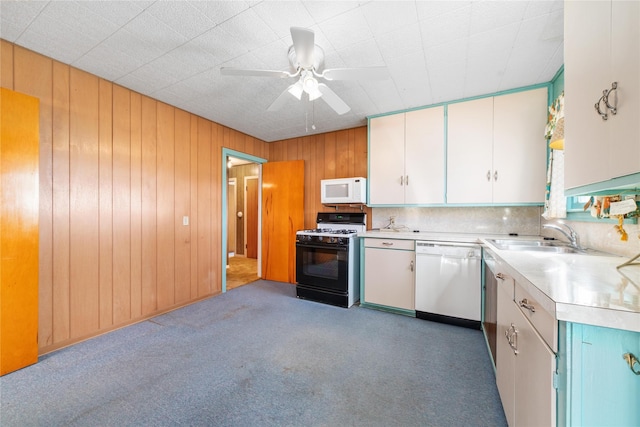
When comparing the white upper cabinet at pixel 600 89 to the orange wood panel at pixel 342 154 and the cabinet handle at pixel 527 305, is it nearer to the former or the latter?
the cabinet handle at pixel 527 305


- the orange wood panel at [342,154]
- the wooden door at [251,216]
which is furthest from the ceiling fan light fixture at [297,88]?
the wooden door at [251,216]

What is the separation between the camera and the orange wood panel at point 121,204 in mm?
2441

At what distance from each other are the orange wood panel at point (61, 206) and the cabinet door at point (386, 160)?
10.4ft

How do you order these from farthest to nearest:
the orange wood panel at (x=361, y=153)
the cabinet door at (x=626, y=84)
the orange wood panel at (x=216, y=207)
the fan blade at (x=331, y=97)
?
the orange wood panel at (x=361, y=153)
the orange wood panel at (x=216, y=207)
the fan blade at (x=331, y=97)
the cabinet door at (x=626, y=84)

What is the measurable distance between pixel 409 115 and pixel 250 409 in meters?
3.27

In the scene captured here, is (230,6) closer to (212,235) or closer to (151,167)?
(151,167)

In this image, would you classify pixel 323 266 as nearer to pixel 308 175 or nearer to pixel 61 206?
pixel 308 175

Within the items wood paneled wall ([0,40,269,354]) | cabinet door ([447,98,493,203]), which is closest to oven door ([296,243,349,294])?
wood paneled wall ([0,40,269,354])

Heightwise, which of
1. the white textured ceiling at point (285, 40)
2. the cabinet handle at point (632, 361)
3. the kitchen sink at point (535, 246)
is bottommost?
the cabinet handle at point (632, 361)

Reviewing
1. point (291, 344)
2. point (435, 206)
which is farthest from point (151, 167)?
point (435, 206)

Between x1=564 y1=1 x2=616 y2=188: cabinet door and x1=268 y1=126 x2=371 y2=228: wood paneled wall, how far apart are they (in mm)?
2536

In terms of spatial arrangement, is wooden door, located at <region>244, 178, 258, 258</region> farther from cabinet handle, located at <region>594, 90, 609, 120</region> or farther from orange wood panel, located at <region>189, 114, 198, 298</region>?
cabinet handle, located at <region>594, 90, 609, 120</region>

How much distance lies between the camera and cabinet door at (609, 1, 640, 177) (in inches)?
28.6

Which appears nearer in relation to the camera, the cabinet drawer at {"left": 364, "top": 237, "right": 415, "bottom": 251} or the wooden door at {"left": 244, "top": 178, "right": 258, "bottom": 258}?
the cabinet drawer at {"left": 364, "top": 237, "right": 415, "bottom": 251}
